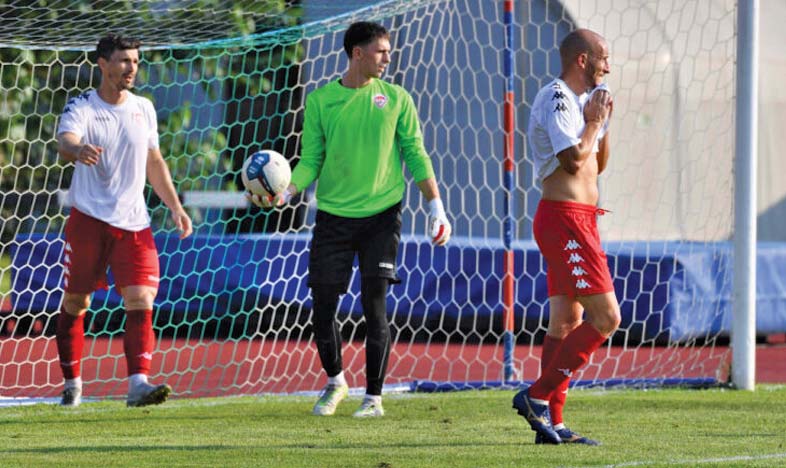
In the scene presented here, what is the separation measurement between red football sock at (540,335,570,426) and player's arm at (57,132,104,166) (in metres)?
2.32

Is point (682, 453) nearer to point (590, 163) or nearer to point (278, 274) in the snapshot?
point (590, 163)

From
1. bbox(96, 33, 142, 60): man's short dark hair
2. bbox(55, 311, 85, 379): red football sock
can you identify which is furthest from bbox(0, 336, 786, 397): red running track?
bbox(96, 33, 142, 60): man's short dark hair

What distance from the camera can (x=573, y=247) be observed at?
19.7 ft

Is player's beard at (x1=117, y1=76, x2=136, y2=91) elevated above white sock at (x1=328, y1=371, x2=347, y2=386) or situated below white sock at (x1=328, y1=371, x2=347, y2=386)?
above

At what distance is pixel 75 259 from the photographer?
7.58 metres

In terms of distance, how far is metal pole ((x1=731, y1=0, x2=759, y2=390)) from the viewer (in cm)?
872

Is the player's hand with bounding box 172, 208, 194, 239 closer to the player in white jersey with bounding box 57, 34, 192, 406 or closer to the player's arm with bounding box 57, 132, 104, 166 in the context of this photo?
the player in white jersey with bounding box 57, 34, 192, 406

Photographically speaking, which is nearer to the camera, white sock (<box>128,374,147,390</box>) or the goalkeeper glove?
the goalkeeper glove

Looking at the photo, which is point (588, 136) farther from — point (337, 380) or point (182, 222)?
point (182, 222)

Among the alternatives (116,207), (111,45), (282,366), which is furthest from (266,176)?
(282,366)

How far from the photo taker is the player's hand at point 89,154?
6945mm

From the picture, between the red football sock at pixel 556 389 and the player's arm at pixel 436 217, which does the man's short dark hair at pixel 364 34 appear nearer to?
the player's arm at pixel 436 217

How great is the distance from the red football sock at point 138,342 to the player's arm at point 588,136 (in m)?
2.59

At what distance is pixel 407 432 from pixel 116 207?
199 cm
